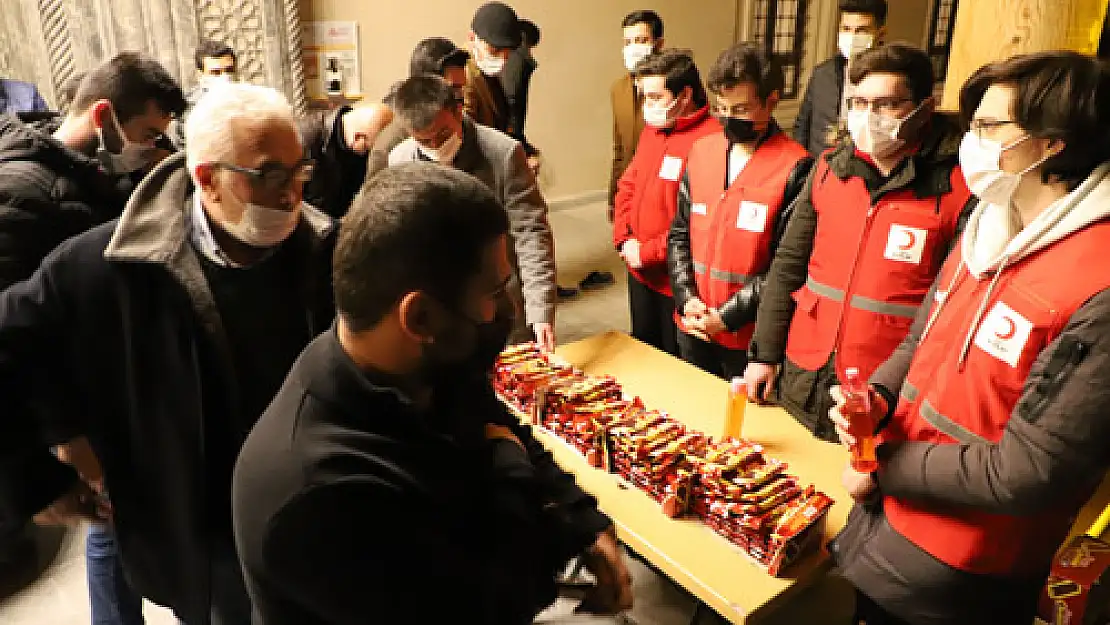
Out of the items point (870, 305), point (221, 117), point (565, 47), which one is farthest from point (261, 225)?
point (565, 47)

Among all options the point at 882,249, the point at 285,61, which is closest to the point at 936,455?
the point at 882,249

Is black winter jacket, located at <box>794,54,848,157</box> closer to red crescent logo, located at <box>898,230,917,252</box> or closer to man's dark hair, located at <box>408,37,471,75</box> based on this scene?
man's dark hair, located at <box>408,37,471,75</box>

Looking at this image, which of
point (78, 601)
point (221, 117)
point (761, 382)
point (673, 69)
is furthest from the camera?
point (673, 69)

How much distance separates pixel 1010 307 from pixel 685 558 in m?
0.92

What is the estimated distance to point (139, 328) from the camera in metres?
1.63

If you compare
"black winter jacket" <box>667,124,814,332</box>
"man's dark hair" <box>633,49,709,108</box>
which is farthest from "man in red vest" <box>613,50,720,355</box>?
"black winter jacket" <box>667,124,814,332</box>

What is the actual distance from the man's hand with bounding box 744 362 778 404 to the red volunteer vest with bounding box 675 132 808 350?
35 cm

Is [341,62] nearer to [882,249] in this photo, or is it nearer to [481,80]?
[481,80]

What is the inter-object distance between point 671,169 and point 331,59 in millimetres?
3676

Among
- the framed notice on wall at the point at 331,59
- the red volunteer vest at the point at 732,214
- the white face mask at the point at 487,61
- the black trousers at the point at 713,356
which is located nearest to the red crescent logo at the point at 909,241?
the red volunteer vest at the point at 732,214

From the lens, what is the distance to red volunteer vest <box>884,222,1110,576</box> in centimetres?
144

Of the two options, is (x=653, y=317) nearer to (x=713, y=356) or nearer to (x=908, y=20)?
(x=713, y=356)

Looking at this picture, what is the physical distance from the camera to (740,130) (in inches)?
112

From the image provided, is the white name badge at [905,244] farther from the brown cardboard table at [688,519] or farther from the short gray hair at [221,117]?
the short gray hair at [221,117]
